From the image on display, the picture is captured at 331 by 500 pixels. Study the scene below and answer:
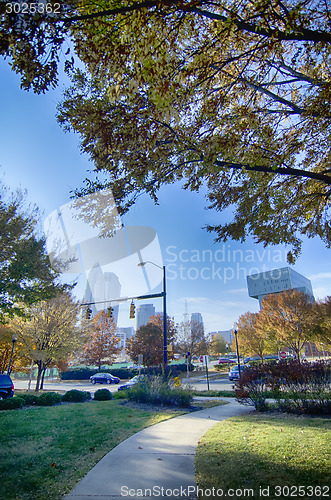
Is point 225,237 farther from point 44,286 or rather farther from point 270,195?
point 44,286

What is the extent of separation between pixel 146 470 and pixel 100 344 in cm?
3776

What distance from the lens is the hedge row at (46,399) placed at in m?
11.5

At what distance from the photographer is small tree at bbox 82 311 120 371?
3947 centimetres

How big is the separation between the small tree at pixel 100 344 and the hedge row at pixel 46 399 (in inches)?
958

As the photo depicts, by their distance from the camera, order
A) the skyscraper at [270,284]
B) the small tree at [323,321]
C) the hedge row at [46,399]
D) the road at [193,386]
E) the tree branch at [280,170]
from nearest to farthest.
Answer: the tree branch at [280,170]
the hedge row at [46,399]
the road at [193,386]
the small tree at [323,321]
the skyscraper at [270,284]

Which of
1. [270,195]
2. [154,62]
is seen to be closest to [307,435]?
[270,195]

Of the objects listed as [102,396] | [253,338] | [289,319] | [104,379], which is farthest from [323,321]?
[104,379]

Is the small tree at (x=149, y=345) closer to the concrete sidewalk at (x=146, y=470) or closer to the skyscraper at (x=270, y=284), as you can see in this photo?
the concrete sidewalk at (x=146, y=470)

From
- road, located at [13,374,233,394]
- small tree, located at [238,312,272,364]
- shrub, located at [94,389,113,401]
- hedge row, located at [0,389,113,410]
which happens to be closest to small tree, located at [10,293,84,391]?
hedge row, located at [0,389,113,410]

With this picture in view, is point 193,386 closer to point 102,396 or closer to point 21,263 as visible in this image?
point 102,396

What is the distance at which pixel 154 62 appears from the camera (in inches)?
146

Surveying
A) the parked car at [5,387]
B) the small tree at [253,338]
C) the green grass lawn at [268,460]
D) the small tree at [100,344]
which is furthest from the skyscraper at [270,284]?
the green grass lawn at [268,460]

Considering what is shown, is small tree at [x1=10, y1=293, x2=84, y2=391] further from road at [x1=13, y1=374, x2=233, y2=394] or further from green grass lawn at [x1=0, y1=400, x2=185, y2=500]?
green grass lawn at [x1=0, y1=400, x2=185, y2=500]

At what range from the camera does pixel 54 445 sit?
598 centimetres
